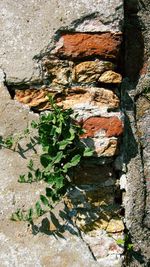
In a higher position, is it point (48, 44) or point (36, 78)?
Answer: point (48, 44)

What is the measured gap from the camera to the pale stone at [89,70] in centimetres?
188

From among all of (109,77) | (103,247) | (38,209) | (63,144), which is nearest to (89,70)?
(109,77)

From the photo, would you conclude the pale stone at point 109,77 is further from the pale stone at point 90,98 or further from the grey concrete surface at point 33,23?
the grey concrete surface at point 33,23

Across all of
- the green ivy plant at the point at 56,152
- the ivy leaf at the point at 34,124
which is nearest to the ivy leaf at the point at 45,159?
the green ivy plant at the point at 56,152

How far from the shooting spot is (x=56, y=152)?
71.7 inches

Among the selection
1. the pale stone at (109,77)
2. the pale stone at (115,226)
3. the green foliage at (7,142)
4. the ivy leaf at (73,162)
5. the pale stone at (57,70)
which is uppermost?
the pale stone at (57,70)

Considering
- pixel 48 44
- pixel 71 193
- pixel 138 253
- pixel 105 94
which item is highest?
pixel 48 44

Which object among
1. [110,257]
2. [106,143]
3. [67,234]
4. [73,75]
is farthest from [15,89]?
[110,257]

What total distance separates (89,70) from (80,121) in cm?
19

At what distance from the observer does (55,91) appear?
1885 mm

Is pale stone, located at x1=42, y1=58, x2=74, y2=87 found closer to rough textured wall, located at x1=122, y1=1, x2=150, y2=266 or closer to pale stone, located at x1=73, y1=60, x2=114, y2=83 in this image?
pale stone, located at x1=73, y1=60, x2=114, y2=83

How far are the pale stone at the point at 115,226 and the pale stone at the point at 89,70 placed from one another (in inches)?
20.8

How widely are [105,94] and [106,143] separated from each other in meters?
0.18

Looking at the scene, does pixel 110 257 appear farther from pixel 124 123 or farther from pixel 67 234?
pixel 124 123
